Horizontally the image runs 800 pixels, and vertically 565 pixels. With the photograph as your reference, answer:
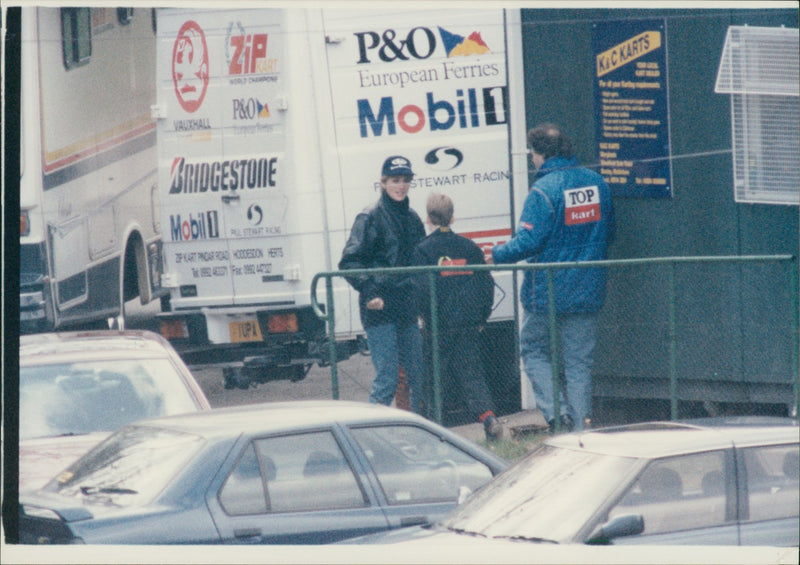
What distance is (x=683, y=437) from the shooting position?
6.14 m

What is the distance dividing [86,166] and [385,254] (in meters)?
2.86

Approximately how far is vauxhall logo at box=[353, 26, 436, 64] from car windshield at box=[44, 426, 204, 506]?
4.54 m

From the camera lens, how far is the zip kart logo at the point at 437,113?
34.7 ft

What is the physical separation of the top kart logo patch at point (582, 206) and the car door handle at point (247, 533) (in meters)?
4.04

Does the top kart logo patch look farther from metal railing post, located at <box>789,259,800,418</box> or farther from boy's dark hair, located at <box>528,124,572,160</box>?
metal railing post, located at <box>789,259,800,418</box>

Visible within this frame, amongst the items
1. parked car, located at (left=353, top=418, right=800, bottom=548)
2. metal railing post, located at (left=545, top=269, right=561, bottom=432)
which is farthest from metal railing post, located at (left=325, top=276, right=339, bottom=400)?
parked car, located at (left=353, top=418, right=800, bottom=548)

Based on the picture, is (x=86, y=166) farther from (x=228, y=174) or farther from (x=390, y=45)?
(x=390, y=45)

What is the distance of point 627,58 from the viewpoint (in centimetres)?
998

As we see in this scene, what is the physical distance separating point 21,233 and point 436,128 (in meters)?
3.44

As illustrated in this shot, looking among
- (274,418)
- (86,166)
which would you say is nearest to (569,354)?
(274,418)

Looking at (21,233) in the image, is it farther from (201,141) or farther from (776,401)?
(776,401)

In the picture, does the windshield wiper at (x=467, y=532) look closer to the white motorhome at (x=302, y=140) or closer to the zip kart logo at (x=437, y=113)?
the white motorhome at (x=302, y=140)

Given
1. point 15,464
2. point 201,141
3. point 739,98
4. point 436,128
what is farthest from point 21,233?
point 739,98

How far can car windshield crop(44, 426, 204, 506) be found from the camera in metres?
6.33
